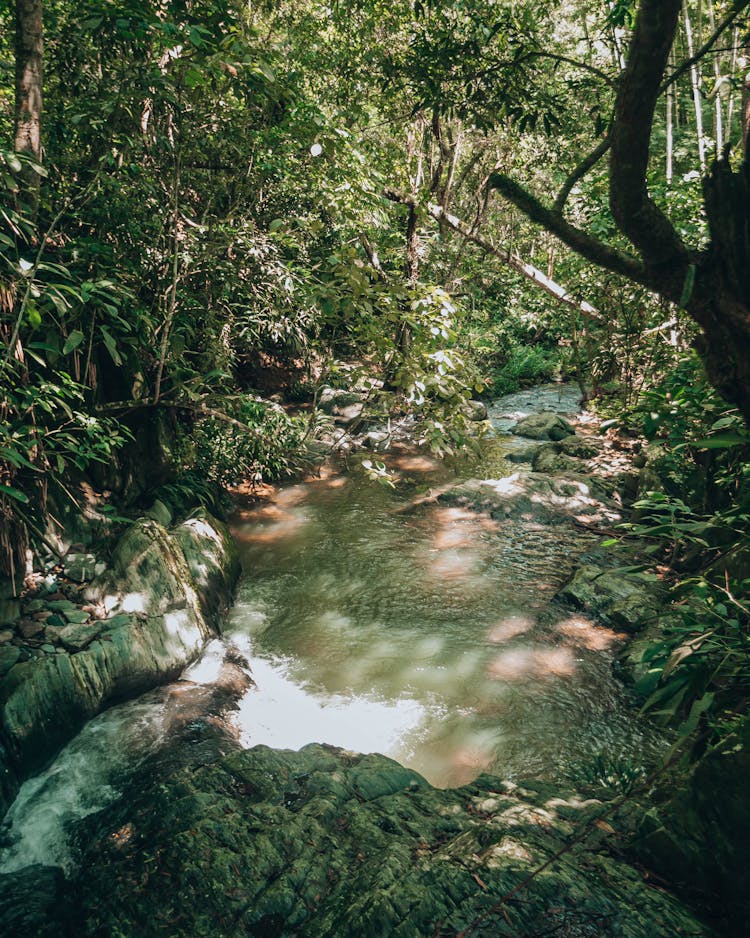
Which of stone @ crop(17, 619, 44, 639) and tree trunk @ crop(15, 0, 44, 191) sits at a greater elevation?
tree trunk @ crop(15, 0, 44, 191)

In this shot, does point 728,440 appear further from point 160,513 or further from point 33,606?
point 160,513

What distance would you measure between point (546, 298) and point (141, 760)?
44.1 feet

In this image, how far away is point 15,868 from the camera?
282 cm

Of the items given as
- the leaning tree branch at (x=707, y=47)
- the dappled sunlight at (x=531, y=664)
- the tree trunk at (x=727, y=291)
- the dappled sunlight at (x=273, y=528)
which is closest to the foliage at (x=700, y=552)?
the tree trunk at (x=727, y=291)

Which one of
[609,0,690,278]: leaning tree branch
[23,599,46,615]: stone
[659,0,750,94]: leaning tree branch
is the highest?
[659,0,750,94]: leaning tree branch

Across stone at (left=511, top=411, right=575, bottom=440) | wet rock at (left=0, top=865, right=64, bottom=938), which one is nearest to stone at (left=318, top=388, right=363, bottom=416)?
stone at (left=511, top=411, right=575, bottom=440)

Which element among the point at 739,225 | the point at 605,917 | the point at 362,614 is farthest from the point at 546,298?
the point at 605,917

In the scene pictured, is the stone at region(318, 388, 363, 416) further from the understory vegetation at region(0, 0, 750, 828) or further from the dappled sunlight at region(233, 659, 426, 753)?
the dappled sunlight at region(233, 659, 426, 753)

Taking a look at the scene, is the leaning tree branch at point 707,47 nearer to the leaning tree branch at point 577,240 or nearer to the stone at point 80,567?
the leaning tree branch at point 577,240

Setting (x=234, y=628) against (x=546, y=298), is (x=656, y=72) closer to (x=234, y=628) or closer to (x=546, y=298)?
(x=234, y=628)

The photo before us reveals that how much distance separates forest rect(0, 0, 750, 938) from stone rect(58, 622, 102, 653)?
15mm

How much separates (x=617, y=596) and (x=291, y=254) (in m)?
4.95

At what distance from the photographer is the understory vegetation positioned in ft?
7.36

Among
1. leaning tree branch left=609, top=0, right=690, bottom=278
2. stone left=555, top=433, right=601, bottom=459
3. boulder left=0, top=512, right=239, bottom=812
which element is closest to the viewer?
leaning tree branch left=609, top=0, right=690, bottom=278
